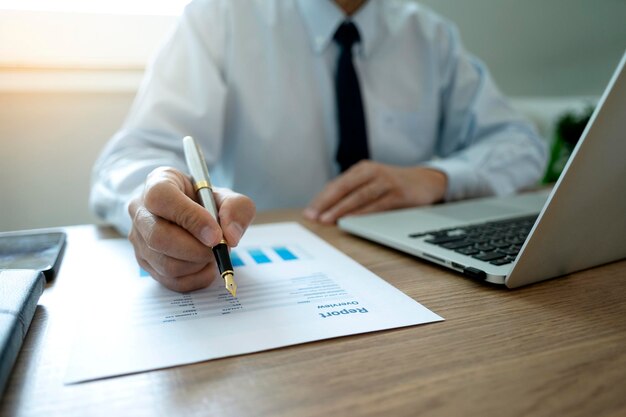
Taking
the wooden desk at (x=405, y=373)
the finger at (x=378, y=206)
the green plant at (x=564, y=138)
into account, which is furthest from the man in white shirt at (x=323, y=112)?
the green plant at (x=564, y=138)

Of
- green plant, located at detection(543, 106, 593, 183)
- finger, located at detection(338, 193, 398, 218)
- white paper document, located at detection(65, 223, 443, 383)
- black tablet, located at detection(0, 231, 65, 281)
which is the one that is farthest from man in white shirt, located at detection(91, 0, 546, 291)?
green plant, located at detection(543, 106, 593, 183)

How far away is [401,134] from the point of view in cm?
109

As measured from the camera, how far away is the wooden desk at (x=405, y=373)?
233mm

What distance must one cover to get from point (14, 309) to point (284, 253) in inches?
10.3

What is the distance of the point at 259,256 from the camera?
0.49 meters

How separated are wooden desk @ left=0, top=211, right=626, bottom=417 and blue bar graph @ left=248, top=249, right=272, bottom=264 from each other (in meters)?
0.18

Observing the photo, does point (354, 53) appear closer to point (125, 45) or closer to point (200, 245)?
point (125, 45)

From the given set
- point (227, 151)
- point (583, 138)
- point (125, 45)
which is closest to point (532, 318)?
point (583, 138)

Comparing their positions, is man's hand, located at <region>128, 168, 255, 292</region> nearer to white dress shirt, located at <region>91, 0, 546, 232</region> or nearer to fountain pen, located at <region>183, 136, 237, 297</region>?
fountain pen, located at <region>183, 136, 237, 297</region>

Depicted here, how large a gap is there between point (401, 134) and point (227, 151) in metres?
0.41

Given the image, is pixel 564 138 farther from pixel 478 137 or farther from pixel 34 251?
pixel 34 251

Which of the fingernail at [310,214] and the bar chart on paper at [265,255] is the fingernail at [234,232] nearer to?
the bar chart on paper at [265,255]

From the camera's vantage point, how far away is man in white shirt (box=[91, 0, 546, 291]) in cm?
77

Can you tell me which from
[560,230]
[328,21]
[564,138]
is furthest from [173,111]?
[564,138]
